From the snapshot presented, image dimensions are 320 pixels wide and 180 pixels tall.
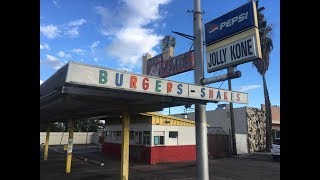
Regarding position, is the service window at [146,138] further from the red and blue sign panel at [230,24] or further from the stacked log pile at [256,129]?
the stacked log pile at [256,129]

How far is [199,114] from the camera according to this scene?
11.0m

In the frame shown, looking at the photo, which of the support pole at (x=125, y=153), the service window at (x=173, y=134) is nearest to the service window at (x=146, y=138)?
the service window at (x=173, y=134)

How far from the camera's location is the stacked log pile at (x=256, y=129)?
1515 inches

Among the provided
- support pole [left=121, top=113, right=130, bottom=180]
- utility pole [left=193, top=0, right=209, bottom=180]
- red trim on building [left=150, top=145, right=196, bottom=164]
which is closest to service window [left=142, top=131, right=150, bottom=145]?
red trim on building [left=150, top=145, right=196, bottom=164]

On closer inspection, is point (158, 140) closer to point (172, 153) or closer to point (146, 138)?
point (146, 138)

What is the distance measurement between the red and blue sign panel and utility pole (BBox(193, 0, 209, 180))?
1202 mm
